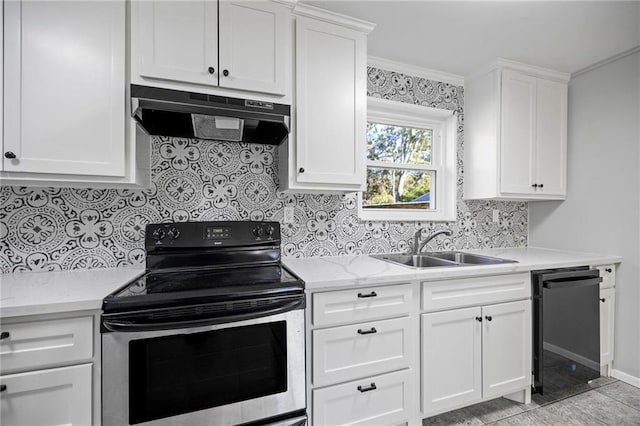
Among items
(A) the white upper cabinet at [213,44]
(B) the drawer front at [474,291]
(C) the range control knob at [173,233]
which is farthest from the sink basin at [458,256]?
(C) the range control knob at [173,233]

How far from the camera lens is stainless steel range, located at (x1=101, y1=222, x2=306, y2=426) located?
113 cm

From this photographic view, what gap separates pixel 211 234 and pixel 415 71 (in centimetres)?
200

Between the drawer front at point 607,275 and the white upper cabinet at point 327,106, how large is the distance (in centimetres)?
193

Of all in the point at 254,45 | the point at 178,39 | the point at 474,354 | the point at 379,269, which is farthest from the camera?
the point at 474,354

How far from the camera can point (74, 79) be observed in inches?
52.1

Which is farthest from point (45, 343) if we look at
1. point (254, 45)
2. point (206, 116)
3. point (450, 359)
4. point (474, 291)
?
point (474, 291)

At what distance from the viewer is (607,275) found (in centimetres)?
222

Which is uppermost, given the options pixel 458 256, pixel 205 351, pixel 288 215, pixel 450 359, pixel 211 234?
pixel 288 215

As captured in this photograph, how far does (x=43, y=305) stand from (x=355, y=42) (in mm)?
1963

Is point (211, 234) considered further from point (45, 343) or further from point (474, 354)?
point (474, 354)

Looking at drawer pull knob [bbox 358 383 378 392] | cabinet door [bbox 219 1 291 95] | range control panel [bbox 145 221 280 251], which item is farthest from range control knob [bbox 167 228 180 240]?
drawer pull knob [bbox 358 383 378 392]

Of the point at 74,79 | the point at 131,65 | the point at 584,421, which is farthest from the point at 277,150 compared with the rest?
the point at 584,421

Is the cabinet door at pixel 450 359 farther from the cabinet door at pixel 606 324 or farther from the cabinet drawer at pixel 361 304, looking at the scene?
the cabinet door at pixel 606 324

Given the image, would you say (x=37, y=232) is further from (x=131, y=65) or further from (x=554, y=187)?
(x=554, y=187)
